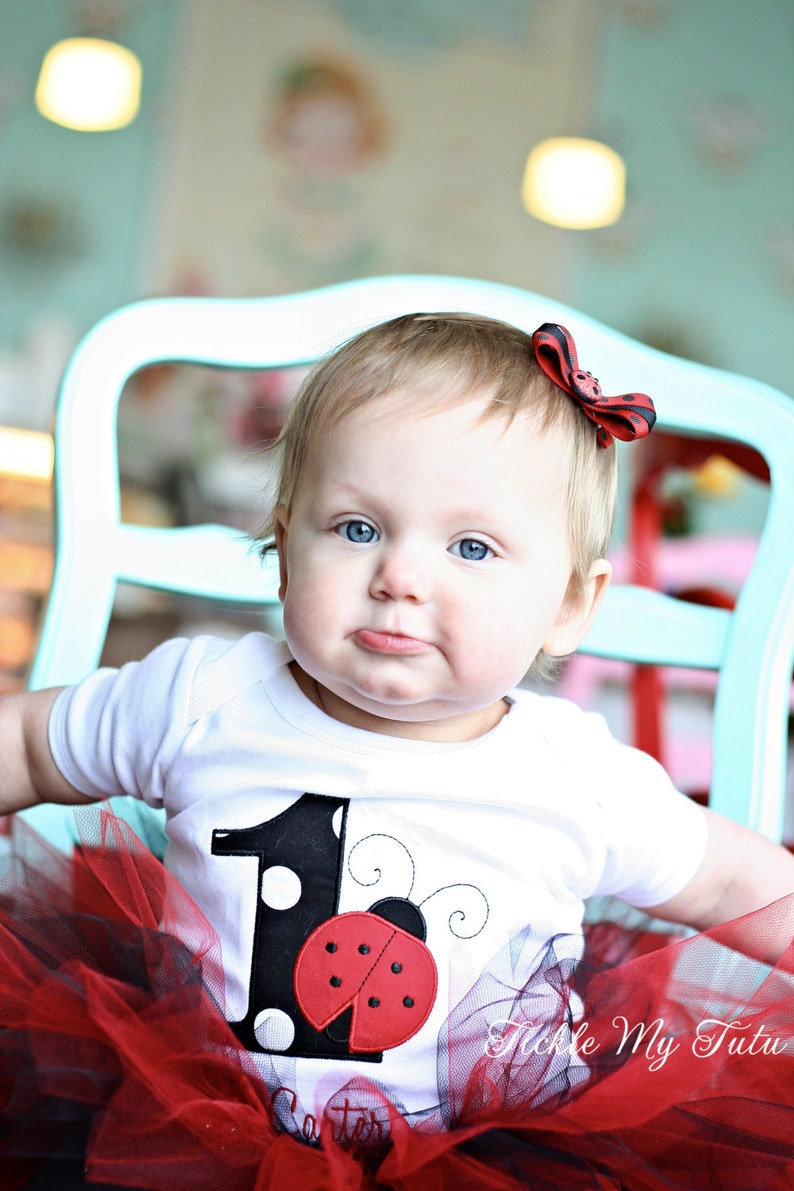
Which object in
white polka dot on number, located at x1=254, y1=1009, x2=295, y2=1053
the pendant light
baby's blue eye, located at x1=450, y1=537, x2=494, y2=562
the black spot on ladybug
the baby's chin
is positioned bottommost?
white polka dot on number, located at x1=254, y1=1009, x2=295, y2=1053

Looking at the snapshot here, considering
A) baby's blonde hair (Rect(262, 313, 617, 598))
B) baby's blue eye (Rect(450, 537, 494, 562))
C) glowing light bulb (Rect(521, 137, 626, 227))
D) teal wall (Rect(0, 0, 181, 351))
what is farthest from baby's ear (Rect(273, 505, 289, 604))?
glowing light bulb (Rect(521, 137, 626, 227))

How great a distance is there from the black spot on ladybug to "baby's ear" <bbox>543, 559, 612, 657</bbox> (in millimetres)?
186

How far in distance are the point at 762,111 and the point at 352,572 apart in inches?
173

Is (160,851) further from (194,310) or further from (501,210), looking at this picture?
(501,210)

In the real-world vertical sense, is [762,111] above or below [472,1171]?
above

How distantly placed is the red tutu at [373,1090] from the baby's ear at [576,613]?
0.20 meters

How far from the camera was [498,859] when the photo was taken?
71cm

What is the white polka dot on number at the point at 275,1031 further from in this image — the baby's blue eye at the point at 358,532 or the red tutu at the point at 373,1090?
the baby's blue eye at the point at 358,532

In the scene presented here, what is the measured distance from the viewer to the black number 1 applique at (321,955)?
66cm

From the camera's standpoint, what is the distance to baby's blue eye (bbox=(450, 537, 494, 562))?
69 cm

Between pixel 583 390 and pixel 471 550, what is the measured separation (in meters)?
0.12

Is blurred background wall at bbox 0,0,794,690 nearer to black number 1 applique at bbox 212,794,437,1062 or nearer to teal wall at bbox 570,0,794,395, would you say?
teal wall at bbox 570,0,794,395

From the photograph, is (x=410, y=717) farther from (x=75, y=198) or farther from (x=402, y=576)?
(x=75, y=198)

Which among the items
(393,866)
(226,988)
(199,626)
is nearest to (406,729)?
(393,866)
